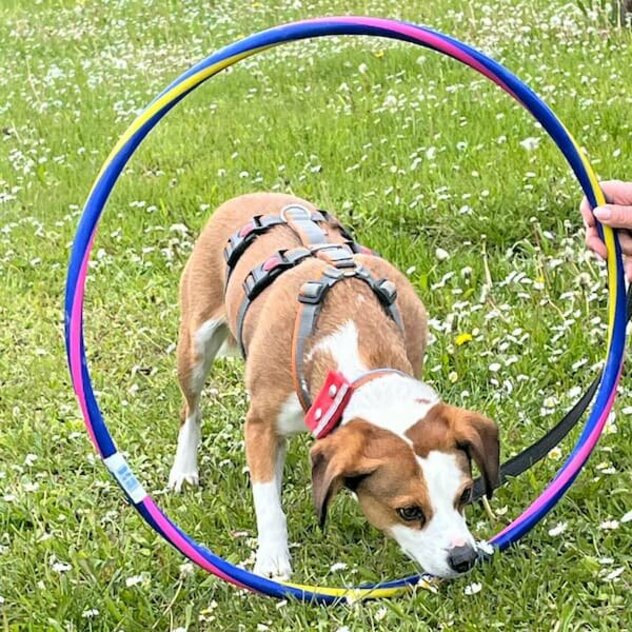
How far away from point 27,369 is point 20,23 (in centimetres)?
1156

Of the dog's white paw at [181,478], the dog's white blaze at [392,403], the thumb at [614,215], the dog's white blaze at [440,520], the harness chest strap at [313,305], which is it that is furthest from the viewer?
the dog's white paw at [181,478]

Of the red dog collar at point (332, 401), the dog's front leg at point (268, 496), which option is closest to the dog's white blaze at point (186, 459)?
the dog's front leg at point (268, 496)

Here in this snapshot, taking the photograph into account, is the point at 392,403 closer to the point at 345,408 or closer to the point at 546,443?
the point at 345,408

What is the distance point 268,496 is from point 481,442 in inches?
42.3

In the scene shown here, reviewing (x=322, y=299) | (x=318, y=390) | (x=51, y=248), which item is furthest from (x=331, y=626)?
(x=51, y=248)

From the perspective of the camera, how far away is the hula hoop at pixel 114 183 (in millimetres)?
3986

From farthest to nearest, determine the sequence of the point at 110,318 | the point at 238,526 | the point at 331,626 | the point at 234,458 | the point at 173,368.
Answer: the point at 110,318, the point at 173,368, the point at 234,458, the point at 238,526, the point at 331,626

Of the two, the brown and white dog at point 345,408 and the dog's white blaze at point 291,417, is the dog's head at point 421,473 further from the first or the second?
the dog's white blaze at point 291,417

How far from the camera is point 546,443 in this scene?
4547 millimetres

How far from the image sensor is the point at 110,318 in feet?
23.4

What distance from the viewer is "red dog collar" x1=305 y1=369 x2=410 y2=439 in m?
4.05

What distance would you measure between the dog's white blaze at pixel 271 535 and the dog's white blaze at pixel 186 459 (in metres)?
0.81

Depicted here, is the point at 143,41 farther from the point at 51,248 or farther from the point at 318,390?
the point at 318,390

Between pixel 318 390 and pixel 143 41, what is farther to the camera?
pixel 143 41
